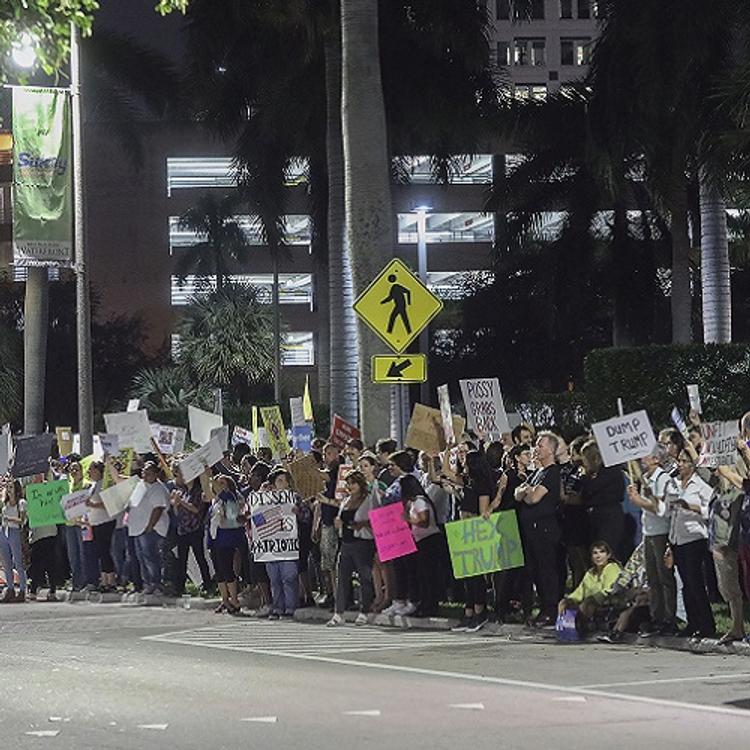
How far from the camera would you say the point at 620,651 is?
649 inches

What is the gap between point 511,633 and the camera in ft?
60.5

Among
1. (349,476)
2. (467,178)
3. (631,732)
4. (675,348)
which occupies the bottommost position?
(631,732)

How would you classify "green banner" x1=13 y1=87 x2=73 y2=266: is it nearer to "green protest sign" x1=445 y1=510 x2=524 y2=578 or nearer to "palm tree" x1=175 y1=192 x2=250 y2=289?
"green protest sign" x1=445 y1=510 x2=524 y2=578

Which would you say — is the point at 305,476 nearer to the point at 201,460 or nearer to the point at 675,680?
the point at 201,460

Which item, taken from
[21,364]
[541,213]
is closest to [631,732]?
[541,213]

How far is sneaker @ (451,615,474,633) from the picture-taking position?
748 inches

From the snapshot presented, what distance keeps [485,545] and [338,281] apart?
1470 centimetres

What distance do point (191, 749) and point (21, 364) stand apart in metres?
63.7

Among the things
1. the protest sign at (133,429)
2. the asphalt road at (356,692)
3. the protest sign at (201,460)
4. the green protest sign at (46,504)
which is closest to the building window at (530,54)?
the green protest sign at (46,504)

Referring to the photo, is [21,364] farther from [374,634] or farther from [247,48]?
[374,634]

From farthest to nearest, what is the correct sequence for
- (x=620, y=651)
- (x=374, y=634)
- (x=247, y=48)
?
(x=247, y=48) → (x=374, y=634) → (x=620, y=651)

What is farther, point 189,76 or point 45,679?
point 189,76

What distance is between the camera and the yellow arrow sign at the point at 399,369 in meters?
20.2

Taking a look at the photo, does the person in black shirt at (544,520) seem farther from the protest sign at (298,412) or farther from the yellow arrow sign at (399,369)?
the protest sign at (298,412)
